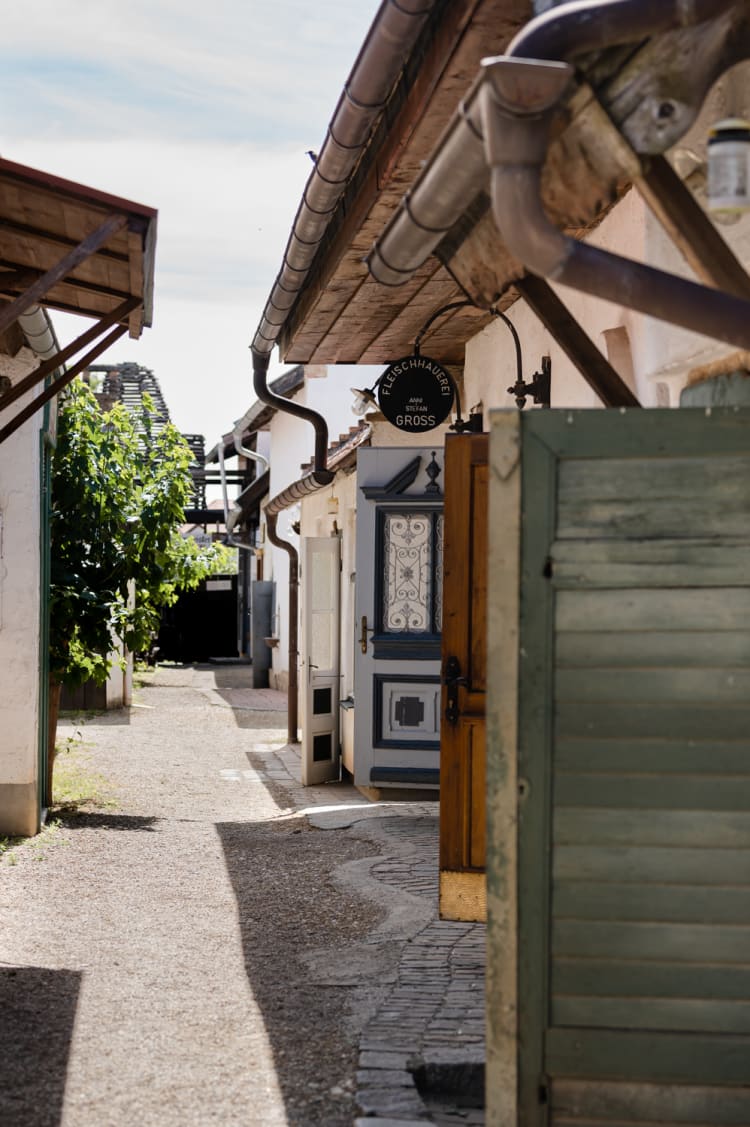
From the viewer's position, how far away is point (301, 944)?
257 inches

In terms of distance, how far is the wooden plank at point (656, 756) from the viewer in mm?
→ 3455

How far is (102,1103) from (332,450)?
1063cm

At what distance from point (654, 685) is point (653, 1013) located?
0.78 meters

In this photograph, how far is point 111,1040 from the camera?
507cm

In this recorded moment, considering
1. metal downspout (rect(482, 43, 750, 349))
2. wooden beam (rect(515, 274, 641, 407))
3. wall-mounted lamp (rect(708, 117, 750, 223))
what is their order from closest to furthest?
metal downspout (rect(482, 43, 750, 349)) → wall-mounted lamp (rect(708, 117, 750, 223)) → wooden beam (rect(515, 274, 641, 407))

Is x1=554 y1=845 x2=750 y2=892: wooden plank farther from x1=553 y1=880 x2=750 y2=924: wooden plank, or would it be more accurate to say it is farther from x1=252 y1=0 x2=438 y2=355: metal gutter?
x1=252 y1=0 x2=438 y2=355: metal gutter

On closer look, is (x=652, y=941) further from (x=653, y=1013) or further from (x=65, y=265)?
(x=65, y=265)

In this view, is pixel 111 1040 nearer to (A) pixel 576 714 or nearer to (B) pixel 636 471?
(A) pixel 576 714

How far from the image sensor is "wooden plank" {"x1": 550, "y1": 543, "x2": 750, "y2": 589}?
3484 millimetres

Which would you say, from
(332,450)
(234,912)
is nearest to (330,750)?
(332,450)

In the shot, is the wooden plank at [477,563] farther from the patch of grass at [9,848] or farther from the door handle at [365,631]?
the door handle at [365,631]

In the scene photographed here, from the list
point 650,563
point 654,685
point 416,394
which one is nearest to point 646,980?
point 654,685

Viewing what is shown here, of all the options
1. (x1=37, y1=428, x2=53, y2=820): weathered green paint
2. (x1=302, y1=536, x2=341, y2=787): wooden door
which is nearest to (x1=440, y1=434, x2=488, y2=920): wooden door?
(x1=37, y1=428, x2=53, y2=820): weathered green paint

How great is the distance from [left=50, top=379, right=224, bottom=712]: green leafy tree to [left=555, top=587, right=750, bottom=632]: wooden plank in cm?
699
